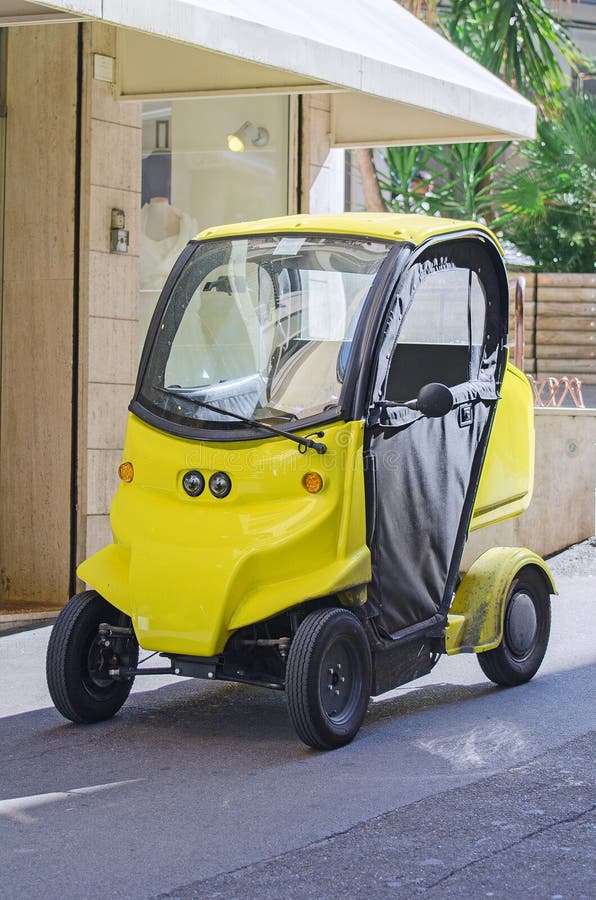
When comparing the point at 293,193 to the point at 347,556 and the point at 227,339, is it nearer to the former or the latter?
the point at 227,339

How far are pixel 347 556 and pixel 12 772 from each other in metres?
1.44

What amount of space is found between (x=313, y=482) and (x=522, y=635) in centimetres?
168

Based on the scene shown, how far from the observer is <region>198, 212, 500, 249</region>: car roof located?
227 inches

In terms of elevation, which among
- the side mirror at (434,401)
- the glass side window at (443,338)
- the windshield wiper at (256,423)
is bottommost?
the windshield wiper at (256,423)

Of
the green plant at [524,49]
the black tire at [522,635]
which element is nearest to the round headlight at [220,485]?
the black tire at [522,635]

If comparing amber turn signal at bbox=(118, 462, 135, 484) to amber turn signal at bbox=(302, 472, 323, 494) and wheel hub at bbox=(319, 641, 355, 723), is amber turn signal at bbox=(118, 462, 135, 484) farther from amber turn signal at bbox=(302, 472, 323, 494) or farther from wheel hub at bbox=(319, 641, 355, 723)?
wheel hub at bbox=(319, 641, 355, 723)

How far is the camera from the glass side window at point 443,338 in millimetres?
6105

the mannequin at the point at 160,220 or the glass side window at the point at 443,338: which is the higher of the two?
the mannequin at the point at 160,220

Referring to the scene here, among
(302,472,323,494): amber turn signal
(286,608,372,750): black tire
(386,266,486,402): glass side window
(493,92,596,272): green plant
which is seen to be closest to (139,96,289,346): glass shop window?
(386,266,486,402): glass side window

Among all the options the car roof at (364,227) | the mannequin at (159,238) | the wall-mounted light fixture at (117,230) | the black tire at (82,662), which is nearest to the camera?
the black tire at (82,662)

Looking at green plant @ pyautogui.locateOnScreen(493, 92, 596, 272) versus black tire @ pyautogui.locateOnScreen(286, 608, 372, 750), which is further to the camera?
green plant @ pyautogui.locateOnScreen(493, 92, 596, 272)

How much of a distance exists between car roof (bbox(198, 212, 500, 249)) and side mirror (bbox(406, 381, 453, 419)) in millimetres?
645

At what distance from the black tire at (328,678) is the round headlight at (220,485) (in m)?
0.59

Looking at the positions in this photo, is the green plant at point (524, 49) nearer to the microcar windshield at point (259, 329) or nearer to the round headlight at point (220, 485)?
the microcar windshield at point (259, 329)
